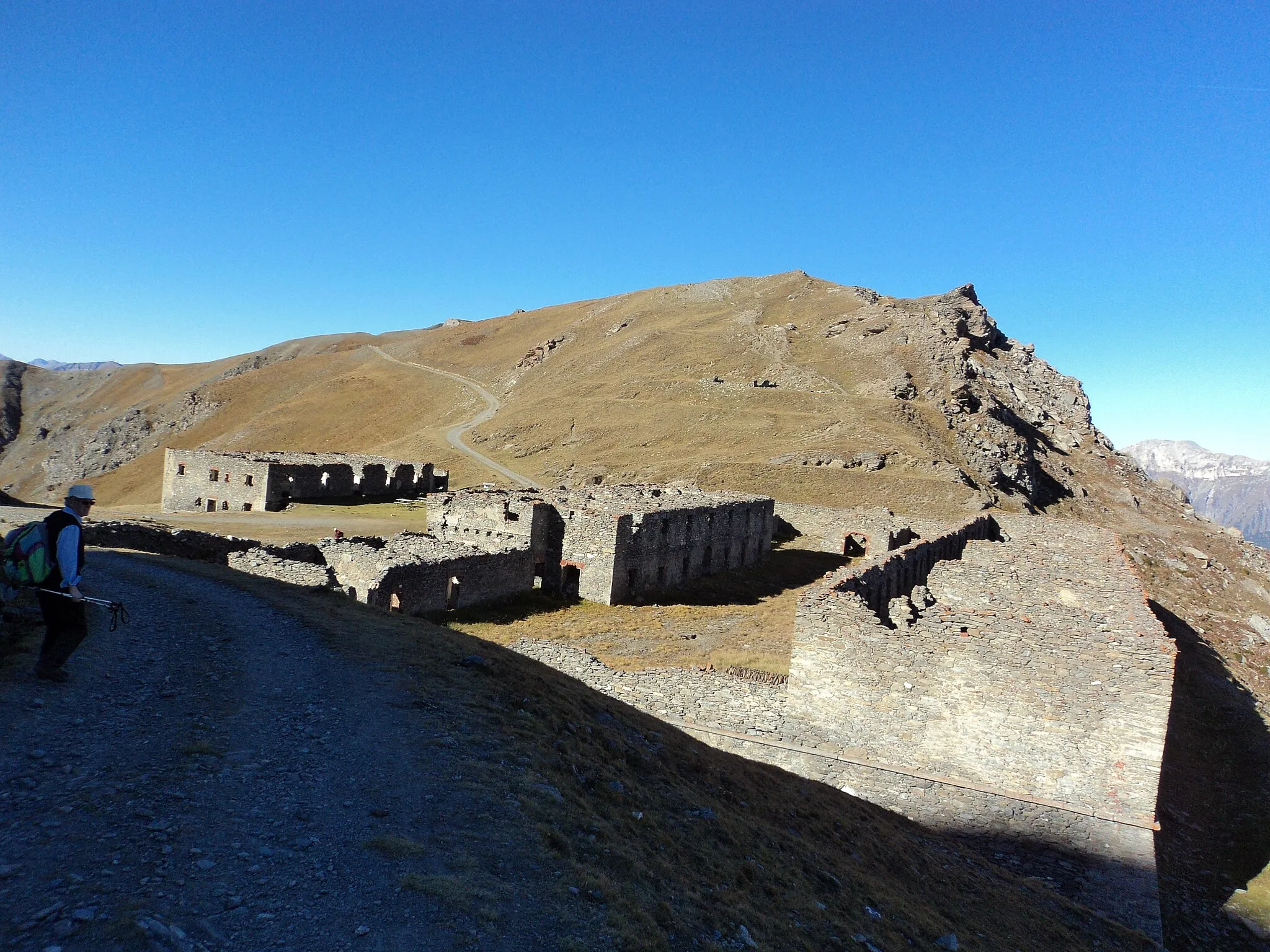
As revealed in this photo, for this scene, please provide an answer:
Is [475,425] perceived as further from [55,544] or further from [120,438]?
[55,544]

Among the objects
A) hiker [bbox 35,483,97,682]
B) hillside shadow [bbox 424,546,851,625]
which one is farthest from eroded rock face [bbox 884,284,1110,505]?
hiker [bbox 35,483,97,682]

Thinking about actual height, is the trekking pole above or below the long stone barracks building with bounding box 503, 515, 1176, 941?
above

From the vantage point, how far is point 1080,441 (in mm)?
80562

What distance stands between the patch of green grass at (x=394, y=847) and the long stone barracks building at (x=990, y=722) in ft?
33.8

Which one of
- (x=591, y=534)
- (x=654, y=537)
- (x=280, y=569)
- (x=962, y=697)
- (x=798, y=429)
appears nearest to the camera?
(x=962, y=697)

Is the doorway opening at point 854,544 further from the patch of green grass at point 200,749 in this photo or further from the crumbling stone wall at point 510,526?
the patch of green grass at point 200,749

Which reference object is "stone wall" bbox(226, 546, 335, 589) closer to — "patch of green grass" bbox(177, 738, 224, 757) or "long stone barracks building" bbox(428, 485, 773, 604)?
"long stone barracks building" bbox(428, 485, 773, 604)

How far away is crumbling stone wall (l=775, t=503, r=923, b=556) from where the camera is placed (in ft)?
138

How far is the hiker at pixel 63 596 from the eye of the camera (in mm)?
7516

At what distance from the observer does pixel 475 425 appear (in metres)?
88.9

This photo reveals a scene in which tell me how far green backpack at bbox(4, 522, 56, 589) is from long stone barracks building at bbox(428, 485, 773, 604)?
2022cm

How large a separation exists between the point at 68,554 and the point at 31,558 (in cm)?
30

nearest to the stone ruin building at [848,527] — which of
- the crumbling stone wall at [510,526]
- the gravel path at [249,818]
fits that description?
the crumbling stone wall at [510,526]

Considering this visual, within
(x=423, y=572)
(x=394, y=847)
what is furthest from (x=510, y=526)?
(x=394, y=847)
